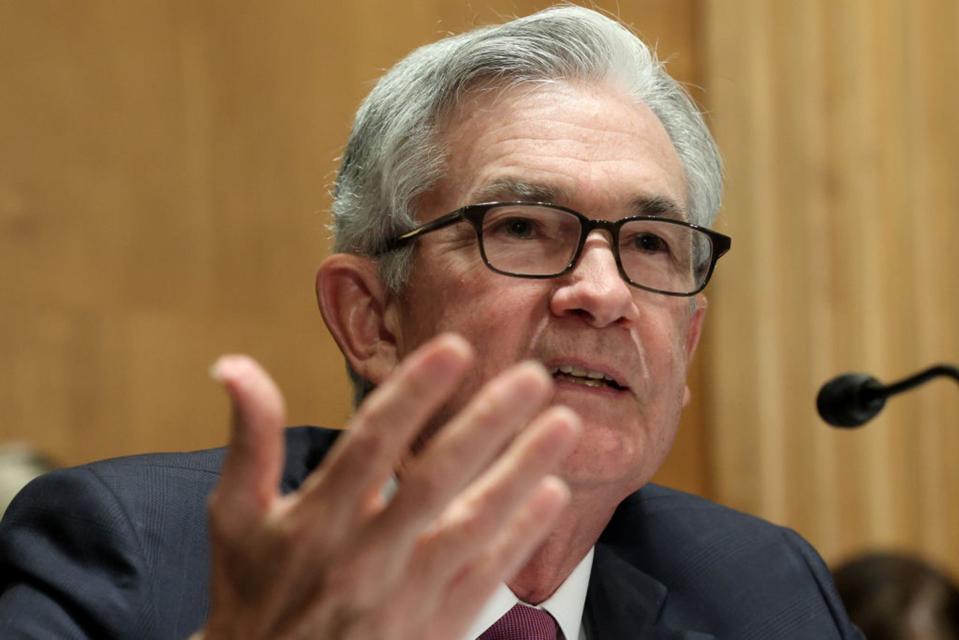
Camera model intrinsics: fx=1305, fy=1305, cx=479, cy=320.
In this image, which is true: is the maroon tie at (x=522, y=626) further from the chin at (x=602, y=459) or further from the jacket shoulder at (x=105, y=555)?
the jacket shoulder at (x=105, y=555)

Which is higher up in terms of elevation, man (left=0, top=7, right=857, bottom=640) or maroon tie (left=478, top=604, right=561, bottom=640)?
man (left=0, top=7, right=857, bottom=640)

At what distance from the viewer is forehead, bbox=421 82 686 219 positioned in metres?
1.98

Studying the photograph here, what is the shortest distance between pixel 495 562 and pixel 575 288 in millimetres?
801

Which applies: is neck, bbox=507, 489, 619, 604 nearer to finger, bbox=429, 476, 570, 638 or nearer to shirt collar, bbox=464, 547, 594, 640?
shirt collar, bbox=464, 547, 594, 640

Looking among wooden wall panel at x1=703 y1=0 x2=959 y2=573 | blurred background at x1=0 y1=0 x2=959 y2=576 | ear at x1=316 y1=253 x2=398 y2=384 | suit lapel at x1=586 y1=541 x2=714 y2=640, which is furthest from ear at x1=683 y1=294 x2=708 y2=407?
wooden wall panel at x1=703 y1=0 x2=959 y2=573

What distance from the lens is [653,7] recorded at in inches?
167

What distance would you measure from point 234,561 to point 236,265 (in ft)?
8.73

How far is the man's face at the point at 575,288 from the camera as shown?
1.87 meters

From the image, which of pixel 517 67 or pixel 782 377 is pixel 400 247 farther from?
pixel 782 377

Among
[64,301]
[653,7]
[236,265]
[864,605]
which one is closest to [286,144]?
[236,265]

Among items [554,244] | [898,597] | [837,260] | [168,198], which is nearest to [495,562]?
[554,244]

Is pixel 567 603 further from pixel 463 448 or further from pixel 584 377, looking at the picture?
pixel 463 448

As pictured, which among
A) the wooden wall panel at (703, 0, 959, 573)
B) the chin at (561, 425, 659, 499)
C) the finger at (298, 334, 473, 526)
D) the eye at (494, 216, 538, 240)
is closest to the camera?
the finger at (298, 334, 473, 526)

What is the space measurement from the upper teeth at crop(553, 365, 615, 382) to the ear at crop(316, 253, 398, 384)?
1.13 feet
